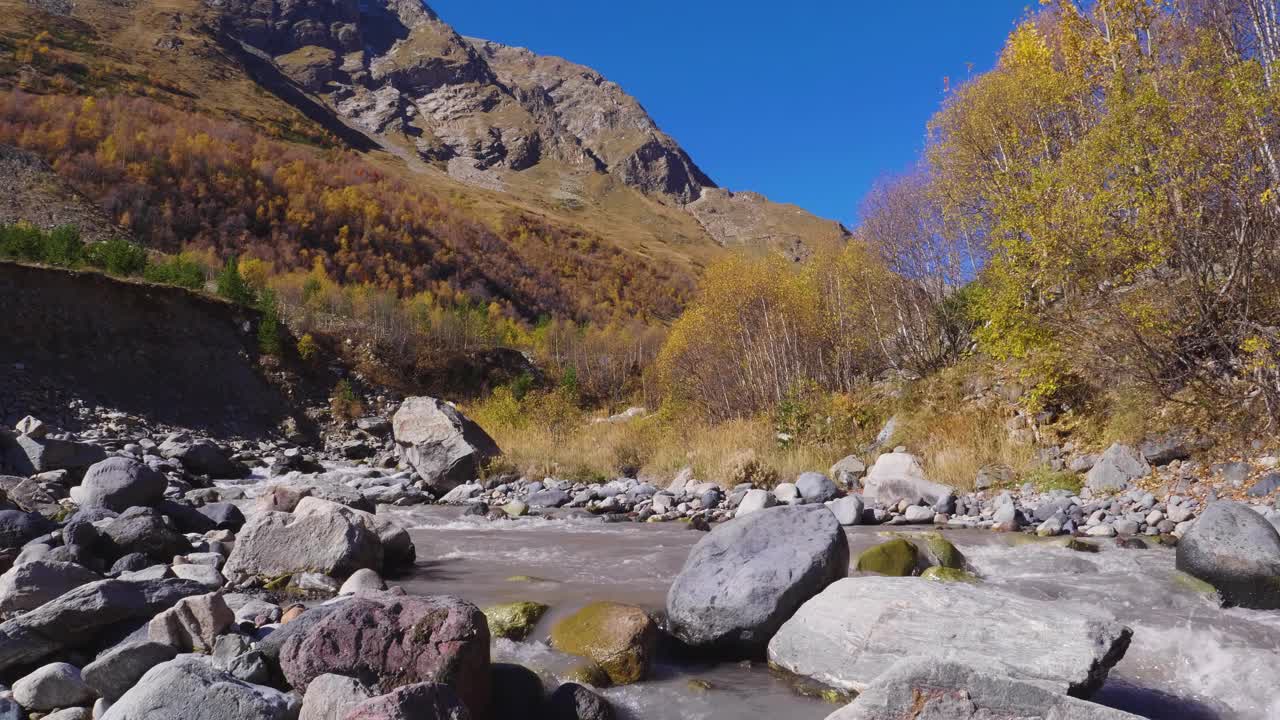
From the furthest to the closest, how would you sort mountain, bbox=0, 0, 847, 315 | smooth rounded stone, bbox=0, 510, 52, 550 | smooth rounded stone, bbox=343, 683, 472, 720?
mountain, bbox=0, 0, 847, 315
smooth rounded stone, bbox=0, 510, 52, 550
smooth rounded stone, bbox=343, 683, 472, 720

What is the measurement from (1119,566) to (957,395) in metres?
6.84

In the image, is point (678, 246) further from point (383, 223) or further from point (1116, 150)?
point (1116, 150)

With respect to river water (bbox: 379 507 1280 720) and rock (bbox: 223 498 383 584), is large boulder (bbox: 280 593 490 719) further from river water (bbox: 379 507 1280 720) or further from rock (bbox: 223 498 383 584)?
rock (bbox: 223 498 383 584)

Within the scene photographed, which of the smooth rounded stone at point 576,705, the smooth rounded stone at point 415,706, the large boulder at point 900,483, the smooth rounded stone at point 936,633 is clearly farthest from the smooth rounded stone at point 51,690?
the large boulder at point 900,483

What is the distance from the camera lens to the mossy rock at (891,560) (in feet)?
17.8

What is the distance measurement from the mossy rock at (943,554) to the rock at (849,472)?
16.1ft

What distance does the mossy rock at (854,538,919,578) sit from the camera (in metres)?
5.44

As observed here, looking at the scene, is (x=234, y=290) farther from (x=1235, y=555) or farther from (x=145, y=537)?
(x=1235, y=555)

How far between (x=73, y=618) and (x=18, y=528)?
2812 mm

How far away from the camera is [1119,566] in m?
5.91

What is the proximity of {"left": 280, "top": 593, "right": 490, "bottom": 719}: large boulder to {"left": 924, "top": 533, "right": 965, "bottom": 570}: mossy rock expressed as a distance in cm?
392

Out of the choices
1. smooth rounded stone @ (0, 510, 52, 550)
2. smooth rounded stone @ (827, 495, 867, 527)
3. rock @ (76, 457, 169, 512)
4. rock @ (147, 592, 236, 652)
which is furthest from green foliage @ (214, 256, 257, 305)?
rock @ (147, 592, 236, 652)

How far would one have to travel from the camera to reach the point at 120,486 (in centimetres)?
759

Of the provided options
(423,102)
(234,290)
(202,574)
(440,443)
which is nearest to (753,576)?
(202,574)
